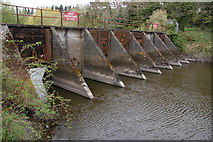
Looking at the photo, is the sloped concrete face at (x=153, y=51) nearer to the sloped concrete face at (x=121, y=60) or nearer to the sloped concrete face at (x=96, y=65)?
the sloped concrete face at (x=121, y=60)

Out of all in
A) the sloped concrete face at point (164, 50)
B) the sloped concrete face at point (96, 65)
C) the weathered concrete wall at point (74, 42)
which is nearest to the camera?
the sloped concrete face at point (96, 65)

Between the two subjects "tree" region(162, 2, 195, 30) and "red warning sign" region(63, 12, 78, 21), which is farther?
"tree" region(162, 2, 195, 30)

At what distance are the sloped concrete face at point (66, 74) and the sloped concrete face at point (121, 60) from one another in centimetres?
473

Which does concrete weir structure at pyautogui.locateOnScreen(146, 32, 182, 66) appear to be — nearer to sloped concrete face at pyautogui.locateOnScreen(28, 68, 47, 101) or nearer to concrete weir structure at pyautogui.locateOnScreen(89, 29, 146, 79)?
concrete weir structure at pyautogui.locateOnScreen(89, 29, 146, 79)

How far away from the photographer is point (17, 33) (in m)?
8.76

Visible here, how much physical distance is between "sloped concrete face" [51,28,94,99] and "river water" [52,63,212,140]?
0.36m

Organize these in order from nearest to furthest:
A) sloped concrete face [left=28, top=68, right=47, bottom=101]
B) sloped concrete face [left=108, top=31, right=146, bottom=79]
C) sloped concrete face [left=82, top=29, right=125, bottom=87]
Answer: sloped concrete face [left=28, top=68, right=47, bottom=101], sloped concrete face [left=82, top=29, right=125, bottom=87], sloped concrete face [left=108, top=31, right=146, bottom=79]

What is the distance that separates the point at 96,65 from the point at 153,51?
715 cm

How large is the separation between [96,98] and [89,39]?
440 cm

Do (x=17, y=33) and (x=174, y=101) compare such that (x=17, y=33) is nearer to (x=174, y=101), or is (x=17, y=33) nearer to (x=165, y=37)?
(x=174, y=101)

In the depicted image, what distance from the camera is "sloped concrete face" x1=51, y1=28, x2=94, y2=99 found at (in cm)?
877

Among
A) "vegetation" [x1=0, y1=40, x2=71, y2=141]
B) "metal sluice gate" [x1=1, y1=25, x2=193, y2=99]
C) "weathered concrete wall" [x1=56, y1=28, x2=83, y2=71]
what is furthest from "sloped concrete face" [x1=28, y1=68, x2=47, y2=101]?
"weathered concrete wall" [x1=56, y1=28, x2=83, y2=71]

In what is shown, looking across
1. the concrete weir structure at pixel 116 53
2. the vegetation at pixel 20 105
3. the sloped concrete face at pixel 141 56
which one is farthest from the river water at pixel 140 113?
the sloped concrete face at pixel 141 56

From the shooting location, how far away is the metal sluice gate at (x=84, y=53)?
29.8 ft
